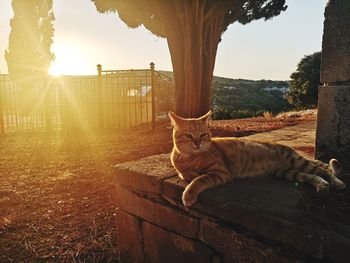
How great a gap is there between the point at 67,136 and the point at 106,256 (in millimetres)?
7413

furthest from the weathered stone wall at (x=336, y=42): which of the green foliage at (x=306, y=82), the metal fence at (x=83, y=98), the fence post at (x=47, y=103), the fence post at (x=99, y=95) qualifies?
the green foliage at (x=306, y=82)

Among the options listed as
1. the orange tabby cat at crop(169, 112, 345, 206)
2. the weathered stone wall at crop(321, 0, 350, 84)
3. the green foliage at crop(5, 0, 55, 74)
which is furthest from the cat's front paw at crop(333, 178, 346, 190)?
the green foliage at crop(5, 0, 55, 74)

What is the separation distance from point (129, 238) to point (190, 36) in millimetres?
7040

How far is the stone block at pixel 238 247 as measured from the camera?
143 centimetres

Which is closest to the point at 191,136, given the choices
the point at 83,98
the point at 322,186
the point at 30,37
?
the point at 322,186

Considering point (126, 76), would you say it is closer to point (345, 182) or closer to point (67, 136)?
point (67, 136)

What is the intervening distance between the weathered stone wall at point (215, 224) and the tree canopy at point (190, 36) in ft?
20.4

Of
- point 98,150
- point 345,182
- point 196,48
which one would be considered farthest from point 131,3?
point 345,182

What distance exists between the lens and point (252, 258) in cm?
156

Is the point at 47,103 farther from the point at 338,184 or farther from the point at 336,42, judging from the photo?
the point at 338,184

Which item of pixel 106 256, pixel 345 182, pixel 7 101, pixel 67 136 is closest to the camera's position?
pixel 345 182

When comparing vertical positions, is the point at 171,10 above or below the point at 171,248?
above

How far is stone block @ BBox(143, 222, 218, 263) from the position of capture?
1.88 m

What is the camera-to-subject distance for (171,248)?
2.07 m
